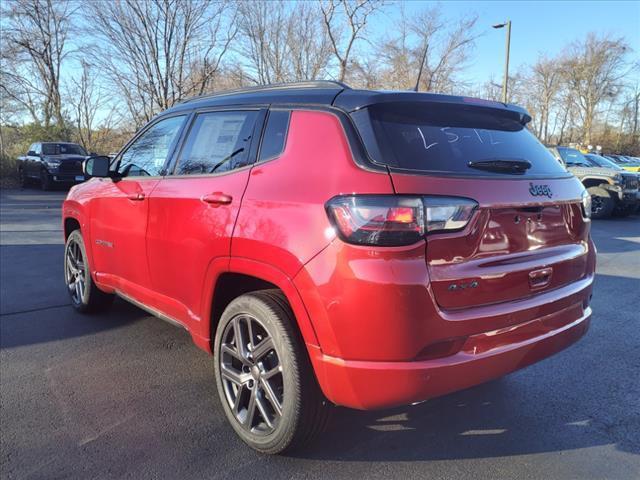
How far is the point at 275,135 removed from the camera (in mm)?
2668

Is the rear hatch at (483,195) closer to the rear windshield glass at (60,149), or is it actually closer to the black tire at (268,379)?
the black tire at (268,379)

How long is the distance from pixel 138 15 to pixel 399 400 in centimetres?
2391

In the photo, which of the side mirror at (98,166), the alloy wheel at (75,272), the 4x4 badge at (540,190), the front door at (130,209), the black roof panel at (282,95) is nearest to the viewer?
the 4x4 badge at (540,190)

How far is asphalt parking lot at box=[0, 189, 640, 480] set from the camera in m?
2.49

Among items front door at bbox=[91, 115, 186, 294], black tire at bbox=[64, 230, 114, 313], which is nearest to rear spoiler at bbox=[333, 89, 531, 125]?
front door at bbox=[91, 115, 186, 294]

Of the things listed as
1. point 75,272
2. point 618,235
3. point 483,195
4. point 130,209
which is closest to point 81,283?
point 75,272

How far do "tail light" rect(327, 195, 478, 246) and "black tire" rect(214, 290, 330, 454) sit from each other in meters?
0.60

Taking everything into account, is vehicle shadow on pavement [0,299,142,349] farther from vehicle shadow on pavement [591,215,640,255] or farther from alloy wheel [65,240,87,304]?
vehicle shadow on pavement [591,215,640,255]

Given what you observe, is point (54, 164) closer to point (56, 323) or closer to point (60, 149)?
point (60, 149)

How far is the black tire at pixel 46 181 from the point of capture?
62.8 feet

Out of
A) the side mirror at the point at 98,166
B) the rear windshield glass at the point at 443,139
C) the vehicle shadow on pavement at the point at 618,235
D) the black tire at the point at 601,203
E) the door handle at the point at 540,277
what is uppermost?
the rear windshield glass at the point at 443,139

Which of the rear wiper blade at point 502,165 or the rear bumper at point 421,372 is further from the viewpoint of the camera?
the rear wiper blade at point 502,165

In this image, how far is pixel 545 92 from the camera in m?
59.0

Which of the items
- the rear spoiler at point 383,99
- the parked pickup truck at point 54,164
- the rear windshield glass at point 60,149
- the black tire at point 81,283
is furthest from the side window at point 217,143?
the rear windshield glass at point 60,149
